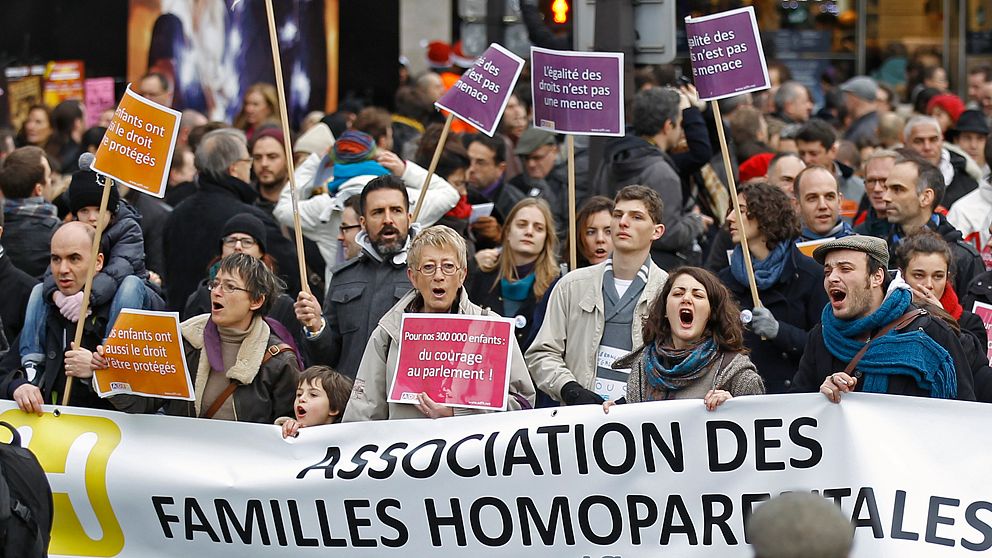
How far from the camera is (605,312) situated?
6508 mm

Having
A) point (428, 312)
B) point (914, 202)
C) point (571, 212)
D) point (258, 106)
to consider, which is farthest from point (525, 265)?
point (258, 106)

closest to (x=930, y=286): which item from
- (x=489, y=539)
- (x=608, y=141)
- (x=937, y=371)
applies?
(x=937, y=371)

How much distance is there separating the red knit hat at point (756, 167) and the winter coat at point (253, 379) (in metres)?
4.18

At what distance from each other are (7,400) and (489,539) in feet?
6.77

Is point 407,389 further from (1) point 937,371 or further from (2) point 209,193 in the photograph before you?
(2) point 209,193

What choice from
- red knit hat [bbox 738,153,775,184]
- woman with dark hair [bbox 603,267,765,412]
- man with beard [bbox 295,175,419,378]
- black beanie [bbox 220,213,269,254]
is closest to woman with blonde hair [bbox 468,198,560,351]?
man with beard [bbox 295,175,419,378]

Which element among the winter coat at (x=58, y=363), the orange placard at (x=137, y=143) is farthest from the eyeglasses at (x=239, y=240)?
the orange placard at (x=137, y=143)

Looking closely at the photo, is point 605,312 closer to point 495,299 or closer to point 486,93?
point 495,299

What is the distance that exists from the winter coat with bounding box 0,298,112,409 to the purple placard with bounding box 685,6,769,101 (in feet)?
8.86

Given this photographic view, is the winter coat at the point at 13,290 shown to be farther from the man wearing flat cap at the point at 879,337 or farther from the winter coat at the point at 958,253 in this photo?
the winter coat at the point at 958,253

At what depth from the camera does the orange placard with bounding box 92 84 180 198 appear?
21.3 feet

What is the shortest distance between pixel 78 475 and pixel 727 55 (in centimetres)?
317

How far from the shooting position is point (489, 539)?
5.85 metres

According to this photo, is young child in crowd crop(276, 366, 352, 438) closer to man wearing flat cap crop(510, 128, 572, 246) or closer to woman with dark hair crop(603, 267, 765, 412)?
woman with dark hair crop(603, 267, 765, 412)
